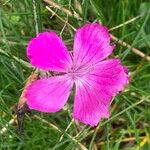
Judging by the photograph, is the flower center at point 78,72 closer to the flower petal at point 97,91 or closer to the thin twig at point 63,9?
the flower petal at point 97,91

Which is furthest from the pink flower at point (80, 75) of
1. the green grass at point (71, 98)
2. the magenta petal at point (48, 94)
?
the green grass at point (71, 98)

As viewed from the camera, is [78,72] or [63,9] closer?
[78,72]

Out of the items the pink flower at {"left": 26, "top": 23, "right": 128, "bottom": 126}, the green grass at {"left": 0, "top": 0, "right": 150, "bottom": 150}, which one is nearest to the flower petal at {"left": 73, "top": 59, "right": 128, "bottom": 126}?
the pink flower at {"left": 26, "top": 23, "right": 128, "bottom": 126}

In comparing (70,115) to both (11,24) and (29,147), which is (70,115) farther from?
(11,24)

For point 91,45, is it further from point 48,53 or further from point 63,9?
point 63,9

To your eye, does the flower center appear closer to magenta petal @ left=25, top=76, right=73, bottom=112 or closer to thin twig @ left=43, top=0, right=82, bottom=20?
magenta petal @ left=25, top=76, right=73, bottom=112

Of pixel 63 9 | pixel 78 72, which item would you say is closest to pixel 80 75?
pixel 78 72

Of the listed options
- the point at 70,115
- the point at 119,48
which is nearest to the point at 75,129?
the point at 70,115
